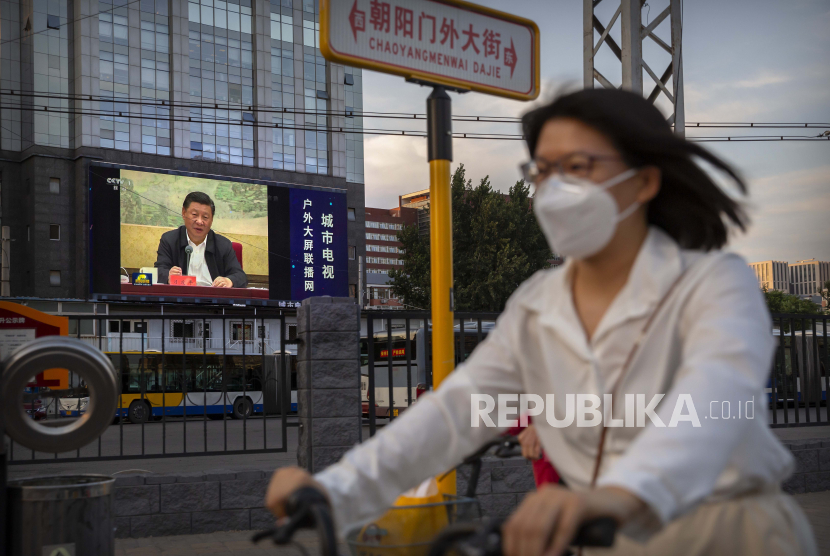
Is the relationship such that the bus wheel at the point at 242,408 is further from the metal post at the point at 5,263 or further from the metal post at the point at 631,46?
the metal post at the point at 5,263

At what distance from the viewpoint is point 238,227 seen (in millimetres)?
39875

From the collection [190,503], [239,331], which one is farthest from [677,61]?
[190,503]

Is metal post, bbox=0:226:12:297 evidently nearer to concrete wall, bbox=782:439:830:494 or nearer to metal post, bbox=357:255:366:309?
metal post, bbox=357:255:366:309

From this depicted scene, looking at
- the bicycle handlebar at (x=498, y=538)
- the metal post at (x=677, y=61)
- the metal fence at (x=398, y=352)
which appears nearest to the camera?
the bicycle handlebar at (x=498, y=538)

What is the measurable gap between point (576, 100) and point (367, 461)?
84 cm

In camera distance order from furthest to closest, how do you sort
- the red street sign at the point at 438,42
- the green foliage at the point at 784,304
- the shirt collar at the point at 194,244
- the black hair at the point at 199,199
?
A: the green foliage at the point at 784,304, the shirt collar at the point at 194,244, the black hair at the point at 199,199, the red street sign at the point at 438,42

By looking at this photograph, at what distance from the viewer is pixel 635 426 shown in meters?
1.46

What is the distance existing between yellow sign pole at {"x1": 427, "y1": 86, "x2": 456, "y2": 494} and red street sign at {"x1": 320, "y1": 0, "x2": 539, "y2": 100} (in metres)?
0.19

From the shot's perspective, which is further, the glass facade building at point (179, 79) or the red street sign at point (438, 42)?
the glass facade building at point (179, 79)

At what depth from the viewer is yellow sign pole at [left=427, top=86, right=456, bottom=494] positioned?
4.60m

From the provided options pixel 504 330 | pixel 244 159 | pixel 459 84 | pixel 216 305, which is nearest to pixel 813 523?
pixel 459 84

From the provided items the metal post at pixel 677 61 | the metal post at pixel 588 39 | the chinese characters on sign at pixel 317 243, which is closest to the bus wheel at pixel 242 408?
the metal post at pixel 588 39

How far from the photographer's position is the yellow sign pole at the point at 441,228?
15.1ft

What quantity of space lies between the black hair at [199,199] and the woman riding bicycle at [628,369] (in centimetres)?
3883
